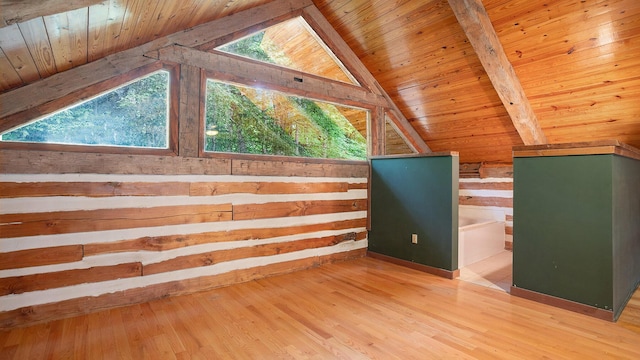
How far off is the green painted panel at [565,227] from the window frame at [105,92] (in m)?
3.42

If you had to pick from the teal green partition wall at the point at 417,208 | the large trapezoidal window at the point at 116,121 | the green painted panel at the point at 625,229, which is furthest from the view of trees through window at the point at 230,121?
the green painted panel at the point at 625,229

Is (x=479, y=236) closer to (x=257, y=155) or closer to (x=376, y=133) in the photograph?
(x=376, y=133)

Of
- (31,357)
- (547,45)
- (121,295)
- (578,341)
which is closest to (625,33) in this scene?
(547,45)

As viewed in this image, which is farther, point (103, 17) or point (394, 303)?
point (394, 303)

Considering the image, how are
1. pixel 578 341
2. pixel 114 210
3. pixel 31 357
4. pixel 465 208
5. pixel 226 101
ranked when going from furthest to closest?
pixel 465 208, pixel 226 101, pixel 114 210, pixel 578 341, pixel 31 357

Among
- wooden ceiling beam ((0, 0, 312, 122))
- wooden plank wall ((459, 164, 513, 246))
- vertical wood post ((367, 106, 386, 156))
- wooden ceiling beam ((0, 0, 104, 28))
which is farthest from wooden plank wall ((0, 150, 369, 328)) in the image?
wooden plank wall ((459, 164, 513, 246))

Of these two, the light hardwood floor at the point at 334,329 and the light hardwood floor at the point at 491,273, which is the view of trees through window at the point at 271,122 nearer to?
the light hardwood floor at the point at 334,329

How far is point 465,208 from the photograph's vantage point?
225 inches

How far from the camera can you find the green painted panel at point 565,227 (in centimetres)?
259

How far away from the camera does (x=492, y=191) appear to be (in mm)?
5352

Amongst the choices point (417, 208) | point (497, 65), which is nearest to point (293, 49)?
point (497, 65)

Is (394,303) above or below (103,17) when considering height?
below

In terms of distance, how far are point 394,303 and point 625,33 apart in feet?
10.9

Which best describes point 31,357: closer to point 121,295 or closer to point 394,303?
point 121,295
